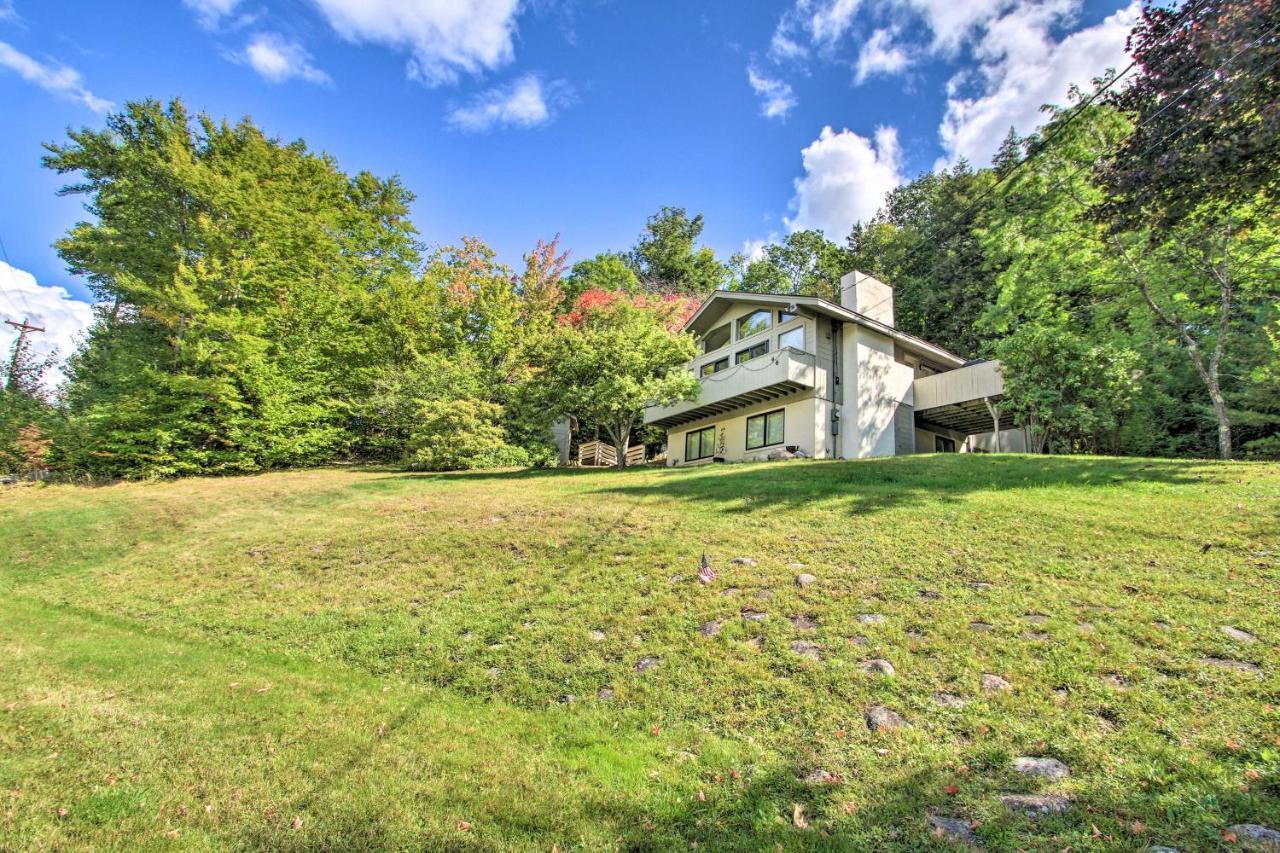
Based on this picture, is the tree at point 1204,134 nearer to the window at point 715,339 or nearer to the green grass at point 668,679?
the green grass at point 668,679

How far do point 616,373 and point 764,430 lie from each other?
6.70m

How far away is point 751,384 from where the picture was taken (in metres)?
19.9

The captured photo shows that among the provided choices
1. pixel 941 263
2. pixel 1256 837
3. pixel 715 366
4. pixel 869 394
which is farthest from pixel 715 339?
pixel 1256 837

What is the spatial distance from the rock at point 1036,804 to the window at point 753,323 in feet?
65.5

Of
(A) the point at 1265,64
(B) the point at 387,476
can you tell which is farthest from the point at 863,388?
(B) the point at 387,476

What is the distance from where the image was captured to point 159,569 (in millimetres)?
9609

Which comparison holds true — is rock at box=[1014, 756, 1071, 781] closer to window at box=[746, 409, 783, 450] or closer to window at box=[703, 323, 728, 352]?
window at box=[746, 409, 783, 450]

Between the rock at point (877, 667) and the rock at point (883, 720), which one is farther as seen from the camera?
the rock at point (877, 667)

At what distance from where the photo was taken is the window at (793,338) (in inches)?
800

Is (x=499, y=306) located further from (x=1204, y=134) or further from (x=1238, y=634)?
(x=1238, y=634)

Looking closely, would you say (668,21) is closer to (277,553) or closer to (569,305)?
(277,553)

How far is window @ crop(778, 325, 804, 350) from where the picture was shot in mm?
20316

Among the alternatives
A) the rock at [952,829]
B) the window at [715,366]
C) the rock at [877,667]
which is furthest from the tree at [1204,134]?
the window at [715,366]

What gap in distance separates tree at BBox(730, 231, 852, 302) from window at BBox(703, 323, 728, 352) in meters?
15.2
